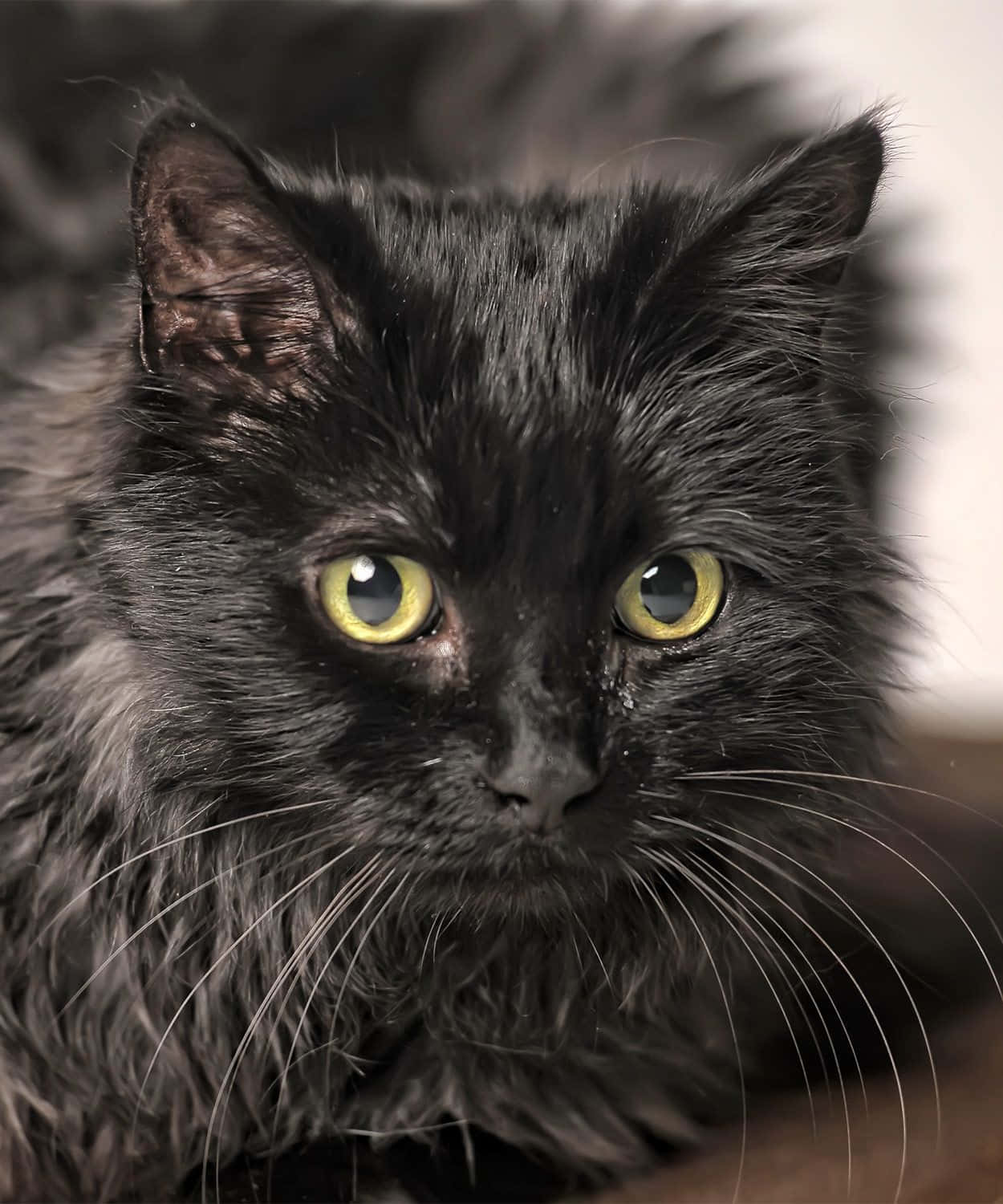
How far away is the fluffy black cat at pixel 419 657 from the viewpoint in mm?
940

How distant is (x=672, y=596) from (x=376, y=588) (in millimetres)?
224

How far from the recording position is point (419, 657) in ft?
3.09

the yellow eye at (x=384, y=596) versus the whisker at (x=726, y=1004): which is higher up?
the yellow eye at (x=384, y=596)

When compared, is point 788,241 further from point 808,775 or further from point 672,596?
point 808,775

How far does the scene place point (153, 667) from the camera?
1.01 m

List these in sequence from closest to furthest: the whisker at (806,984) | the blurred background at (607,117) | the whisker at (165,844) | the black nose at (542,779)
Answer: the black nose at (542,779)
the whisker at (165,844)
the whisker at (806,984)
the blurred background at (607,117)

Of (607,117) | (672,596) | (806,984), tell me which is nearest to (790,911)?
(806,984)

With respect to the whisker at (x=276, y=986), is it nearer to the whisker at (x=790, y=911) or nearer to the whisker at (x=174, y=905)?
the whisker at (x=174, y=905)

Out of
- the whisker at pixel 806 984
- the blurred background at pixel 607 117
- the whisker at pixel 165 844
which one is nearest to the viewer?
the whisker at pixel 165 844

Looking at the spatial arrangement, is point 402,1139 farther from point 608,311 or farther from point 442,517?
point 608,311

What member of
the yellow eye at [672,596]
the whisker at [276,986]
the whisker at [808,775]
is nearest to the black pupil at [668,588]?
the yellow eye at [672,596]

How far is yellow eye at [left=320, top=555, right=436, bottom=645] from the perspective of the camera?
95 centimetres

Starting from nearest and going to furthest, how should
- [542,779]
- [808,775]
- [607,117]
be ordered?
[542,779], [808,775], [607,117]

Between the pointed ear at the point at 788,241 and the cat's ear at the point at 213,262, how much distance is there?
283 millimetres
